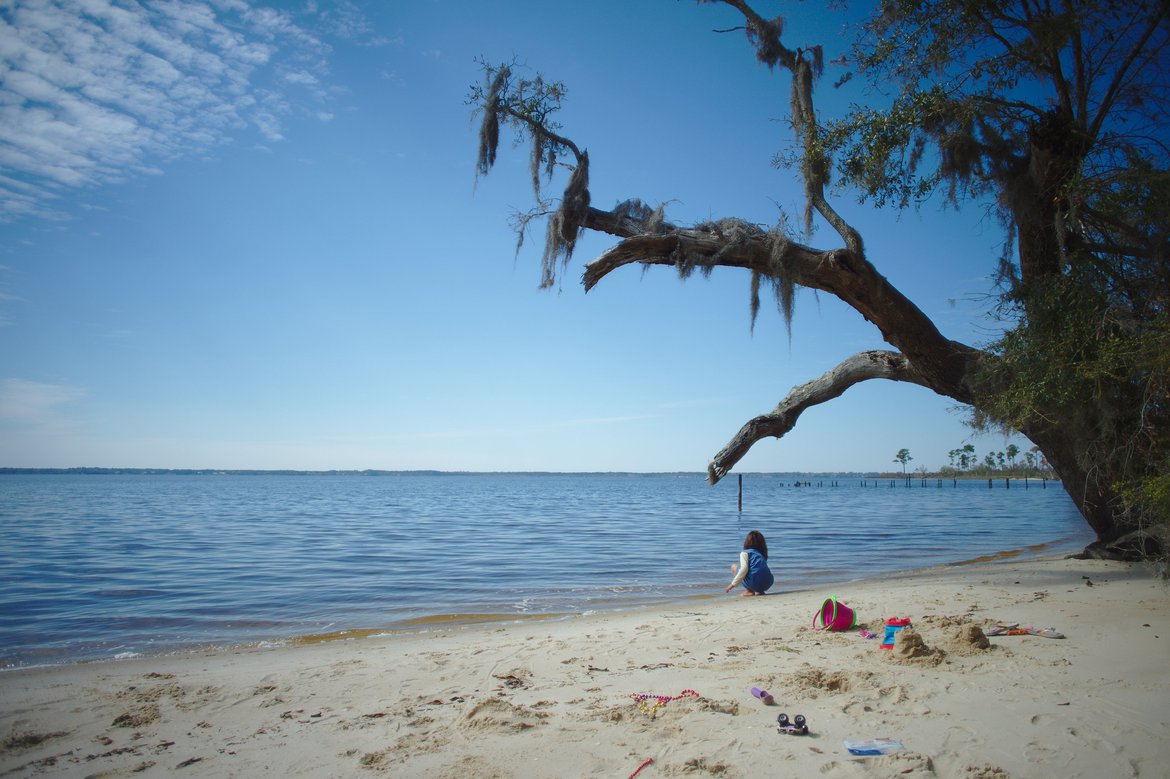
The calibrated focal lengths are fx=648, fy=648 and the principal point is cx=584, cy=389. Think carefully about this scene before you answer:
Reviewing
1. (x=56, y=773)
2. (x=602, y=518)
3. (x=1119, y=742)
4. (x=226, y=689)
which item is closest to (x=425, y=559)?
(x=226, y=689)

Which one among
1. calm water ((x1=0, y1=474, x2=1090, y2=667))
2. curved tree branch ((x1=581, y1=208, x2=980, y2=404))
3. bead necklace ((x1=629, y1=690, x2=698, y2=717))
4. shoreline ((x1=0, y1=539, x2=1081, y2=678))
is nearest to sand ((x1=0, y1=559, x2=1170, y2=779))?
bead necklace ((x1=629, y1=690, x2=698, y2=717))

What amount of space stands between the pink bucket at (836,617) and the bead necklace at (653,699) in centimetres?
283

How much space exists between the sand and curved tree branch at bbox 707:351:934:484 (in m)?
3.41

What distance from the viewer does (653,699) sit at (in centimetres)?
463

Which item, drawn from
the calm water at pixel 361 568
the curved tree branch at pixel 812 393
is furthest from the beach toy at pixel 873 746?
the calm water at pixel 361 568

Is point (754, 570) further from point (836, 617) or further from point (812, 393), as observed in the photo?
point (836, 617)

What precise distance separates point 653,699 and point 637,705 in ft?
0.53

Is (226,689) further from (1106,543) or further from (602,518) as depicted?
(602,518)

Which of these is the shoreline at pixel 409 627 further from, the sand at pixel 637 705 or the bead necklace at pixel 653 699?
the bead necklace at pixel 653 699

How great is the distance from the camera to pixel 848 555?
1727cm

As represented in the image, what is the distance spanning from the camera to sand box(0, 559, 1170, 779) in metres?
3.68

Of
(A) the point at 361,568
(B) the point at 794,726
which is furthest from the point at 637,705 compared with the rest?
(A) the point at 361,568

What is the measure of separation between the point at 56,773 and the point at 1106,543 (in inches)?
565

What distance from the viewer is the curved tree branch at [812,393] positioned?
1049 cm
